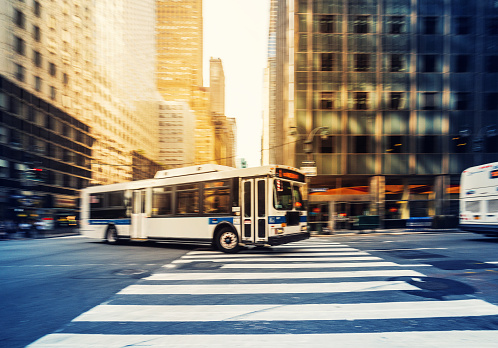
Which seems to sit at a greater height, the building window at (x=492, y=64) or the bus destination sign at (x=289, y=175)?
the building window at (x=492, y=64)

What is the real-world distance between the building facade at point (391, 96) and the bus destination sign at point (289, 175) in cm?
1934

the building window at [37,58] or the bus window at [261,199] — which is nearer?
the bus window at [261,199]

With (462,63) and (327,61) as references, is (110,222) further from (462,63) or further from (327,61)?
(462,63)

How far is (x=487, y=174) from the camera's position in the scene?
572 inches

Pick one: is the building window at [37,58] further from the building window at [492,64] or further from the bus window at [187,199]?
the building window at [492,64]

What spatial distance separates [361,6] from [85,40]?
47.6 m

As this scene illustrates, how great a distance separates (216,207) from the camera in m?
12.5

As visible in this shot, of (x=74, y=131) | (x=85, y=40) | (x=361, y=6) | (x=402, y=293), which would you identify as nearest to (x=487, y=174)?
Answer: (x=402, y=293)

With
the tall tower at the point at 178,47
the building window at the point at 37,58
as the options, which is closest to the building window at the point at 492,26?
the building window at the point at 37,58

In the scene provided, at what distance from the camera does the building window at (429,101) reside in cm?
3234

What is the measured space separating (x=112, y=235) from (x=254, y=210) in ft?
29.6

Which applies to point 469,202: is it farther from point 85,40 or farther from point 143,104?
point 143,104

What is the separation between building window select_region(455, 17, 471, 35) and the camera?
32.6m

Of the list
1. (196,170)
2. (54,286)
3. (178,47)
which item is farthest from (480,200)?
(178,47)
